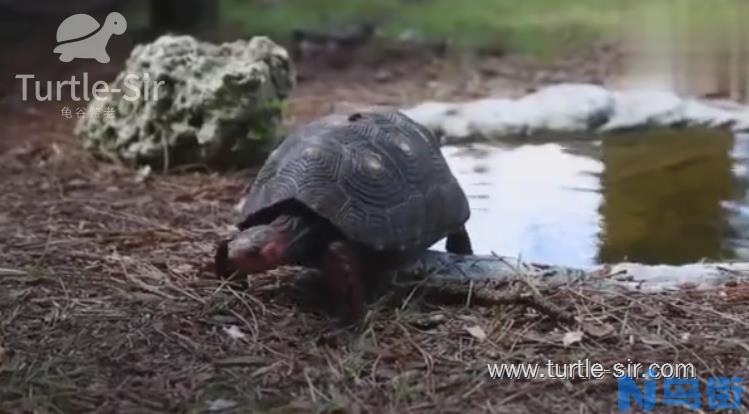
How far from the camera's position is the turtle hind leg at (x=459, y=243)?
8.70ft

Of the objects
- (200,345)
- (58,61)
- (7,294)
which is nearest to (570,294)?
(200,345)

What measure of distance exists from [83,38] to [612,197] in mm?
2766

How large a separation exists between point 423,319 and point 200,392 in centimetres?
55

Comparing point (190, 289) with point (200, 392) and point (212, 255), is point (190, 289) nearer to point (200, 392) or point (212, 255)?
point (212, 255)

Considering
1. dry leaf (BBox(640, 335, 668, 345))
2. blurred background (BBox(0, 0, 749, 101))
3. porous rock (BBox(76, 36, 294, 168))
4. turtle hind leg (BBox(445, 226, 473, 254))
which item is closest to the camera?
dry leaf (BBox(640, 335, 668, 345))

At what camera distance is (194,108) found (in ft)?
11.9

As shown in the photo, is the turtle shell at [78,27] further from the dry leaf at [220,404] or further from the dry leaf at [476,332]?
the dry leaf at [220,404]

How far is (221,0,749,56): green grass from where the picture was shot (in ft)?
22.0

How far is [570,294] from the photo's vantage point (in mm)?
2320

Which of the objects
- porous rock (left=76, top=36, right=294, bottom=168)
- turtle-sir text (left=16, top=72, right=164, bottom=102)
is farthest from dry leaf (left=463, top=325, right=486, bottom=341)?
turtle-sir text (left=16, top=72, right=164, bottom=102)

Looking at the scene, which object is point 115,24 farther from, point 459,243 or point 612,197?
point 459,243

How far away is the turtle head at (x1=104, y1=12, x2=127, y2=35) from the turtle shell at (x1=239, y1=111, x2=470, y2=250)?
333 centimetres

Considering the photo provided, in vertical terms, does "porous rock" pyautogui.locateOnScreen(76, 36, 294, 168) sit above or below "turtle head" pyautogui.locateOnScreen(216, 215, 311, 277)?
above

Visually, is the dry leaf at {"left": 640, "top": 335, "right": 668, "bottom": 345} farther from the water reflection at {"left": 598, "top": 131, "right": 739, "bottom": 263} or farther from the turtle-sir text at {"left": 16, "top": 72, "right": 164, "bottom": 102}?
the turtle-sir text at {"left": 16, "top": 72, "right": 164, "bottom": 102}
